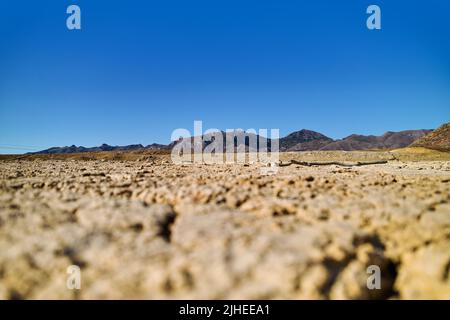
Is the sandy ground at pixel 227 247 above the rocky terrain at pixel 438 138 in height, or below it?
below

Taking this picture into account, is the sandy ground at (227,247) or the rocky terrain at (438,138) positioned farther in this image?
the rocky terrain at (438,138)

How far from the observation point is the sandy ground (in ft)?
8.43

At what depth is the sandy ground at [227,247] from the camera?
2.57 m

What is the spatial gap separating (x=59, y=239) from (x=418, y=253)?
4129 millimetres

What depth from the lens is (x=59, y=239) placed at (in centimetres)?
326

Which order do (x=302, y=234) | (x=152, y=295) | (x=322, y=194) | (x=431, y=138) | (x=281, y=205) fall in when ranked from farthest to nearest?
(x=431, y=138) < (x=322, y=194) < (x=281, y=205) < (x=302, y=234) < (x=152, y=295)

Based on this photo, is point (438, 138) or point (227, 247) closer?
point (227, 247)

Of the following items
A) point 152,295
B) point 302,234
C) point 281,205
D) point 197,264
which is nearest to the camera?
point 152,295

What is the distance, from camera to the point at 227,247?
2920 millimetres

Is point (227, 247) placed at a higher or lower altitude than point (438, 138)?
lower

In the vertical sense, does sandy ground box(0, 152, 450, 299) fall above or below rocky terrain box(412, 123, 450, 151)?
below

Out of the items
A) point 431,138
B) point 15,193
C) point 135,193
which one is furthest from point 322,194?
point 431,138

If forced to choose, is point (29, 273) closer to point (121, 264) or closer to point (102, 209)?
point (121, 264)

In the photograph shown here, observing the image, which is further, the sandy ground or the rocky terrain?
the rocky terrain
